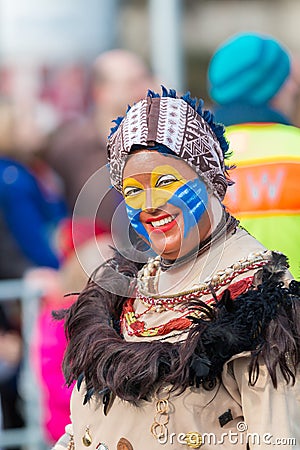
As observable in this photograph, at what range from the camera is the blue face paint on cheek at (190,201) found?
257 centimetres

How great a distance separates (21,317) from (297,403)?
3558 millimetres

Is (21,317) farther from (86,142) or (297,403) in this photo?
(297,403)

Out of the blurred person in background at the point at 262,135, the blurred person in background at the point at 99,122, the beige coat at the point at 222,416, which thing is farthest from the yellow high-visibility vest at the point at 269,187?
the blurred person in background at the point at 99,122

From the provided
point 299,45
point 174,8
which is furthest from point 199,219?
point 299,45

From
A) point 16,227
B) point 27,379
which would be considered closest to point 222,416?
point 27,379

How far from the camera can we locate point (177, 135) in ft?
8.48

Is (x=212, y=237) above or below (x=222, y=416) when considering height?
above

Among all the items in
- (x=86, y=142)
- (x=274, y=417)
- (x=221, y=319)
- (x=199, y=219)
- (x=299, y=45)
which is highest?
(x=299, y=45)

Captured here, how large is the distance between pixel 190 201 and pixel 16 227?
3.48m

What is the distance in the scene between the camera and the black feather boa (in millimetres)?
2416

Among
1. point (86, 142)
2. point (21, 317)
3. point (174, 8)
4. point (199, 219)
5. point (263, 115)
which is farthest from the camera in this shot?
point (174, 8)

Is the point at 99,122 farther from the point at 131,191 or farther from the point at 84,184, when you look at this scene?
the point at 131,191

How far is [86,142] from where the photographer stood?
6250 mm

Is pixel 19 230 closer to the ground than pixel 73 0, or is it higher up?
closer to the ground
